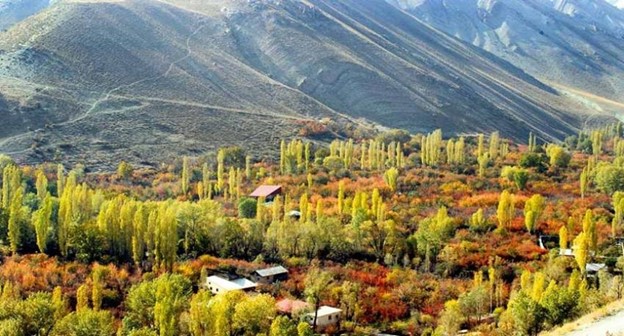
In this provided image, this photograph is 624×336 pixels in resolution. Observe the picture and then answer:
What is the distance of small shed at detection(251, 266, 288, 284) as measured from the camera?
4219 cm

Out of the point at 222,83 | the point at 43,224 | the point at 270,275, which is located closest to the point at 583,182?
the point at 270,275

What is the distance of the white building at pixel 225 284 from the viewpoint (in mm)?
39562

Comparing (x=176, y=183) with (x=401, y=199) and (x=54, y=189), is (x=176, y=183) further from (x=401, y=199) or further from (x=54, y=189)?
(x=401, y=199)

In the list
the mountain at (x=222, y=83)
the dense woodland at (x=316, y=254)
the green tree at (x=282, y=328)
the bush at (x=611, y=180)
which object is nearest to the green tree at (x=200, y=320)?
the dense woodland at (x=316, y=254)

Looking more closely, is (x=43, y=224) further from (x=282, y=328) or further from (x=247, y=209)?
(x=282, y=328)

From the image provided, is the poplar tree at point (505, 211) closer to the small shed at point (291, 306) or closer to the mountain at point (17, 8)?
the small shed at point (291, 306)

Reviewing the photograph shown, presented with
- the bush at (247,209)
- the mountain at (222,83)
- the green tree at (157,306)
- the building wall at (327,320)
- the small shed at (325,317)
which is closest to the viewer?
the green tree at (157,306)

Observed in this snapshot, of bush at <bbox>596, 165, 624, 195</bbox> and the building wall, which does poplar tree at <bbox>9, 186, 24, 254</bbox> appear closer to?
the building wall

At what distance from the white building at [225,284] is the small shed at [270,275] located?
84 cm

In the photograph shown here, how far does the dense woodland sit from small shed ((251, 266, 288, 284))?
62 cm

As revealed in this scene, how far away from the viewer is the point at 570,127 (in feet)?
471

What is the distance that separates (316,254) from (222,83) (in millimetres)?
→ 72103

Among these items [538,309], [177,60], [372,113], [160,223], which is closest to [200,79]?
[177,60]

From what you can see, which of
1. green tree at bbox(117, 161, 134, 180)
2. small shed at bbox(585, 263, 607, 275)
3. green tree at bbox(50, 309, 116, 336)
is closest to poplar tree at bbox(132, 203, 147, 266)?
green tree at bbox(50, 309, 116, 336)
